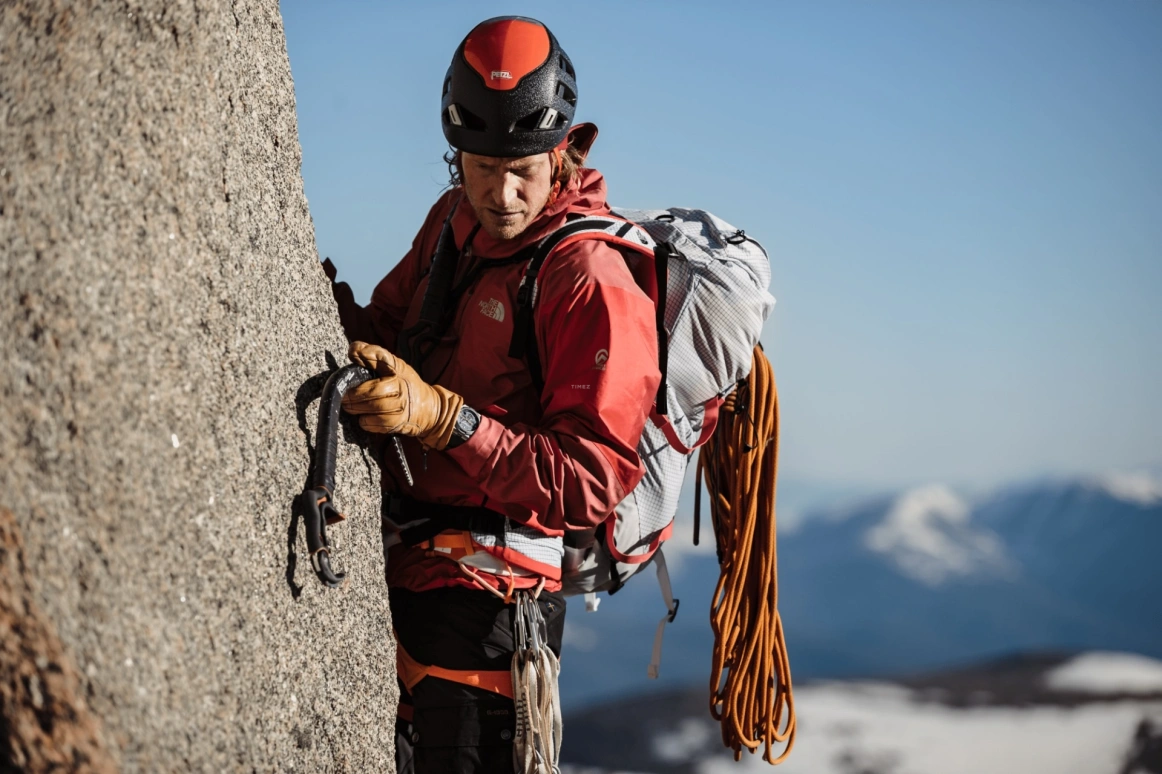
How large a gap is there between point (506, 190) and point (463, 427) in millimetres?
713

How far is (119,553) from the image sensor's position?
5.86 feet

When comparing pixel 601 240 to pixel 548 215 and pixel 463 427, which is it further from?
pixel 463 427

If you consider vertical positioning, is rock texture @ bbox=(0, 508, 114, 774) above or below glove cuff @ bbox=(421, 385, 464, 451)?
below

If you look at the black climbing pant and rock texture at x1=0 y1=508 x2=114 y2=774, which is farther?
the black climbing pant

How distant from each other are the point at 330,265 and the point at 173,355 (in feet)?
4.59

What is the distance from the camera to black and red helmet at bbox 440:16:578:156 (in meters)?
2.90

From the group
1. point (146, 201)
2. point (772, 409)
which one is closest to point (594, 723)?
point (772, 409)

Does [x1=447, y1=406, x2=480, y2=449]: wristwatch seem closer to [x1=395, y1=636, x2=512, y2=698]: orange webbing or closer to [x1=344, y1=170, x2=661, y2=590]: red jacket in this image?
[x1=344, y1=170, x2=661, y2=590]: red jacket

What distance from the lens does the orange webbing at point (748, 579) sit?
379 centimetres

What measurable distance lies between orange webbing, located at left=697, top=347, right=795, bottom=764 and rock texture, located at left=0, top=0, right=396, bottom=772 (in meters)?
1.77

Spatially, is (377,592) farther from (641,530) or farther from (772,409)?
(772,409)

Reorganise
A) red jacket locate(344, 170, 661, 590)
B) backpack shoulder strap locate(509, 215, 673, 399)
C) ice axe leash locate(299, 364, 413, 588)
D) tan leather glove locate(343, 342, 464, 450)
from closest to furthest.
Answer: ice axe leash locate(299, 364, 413, 588) < tan leather glove locate(343, 342, 464, 450) < red jacket locate(344, 170, 661, 590) < backpack shoulder strap locate(509, 215, 673, 399)

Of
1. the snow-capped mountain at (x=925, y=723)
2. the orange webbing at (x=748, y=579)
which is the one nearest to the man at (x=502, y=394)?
the orange webbing at (x=748, y=579)

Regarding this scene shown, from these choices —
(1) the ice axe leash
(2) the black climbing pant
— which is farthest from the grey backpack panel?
(1) the ice axe leash
